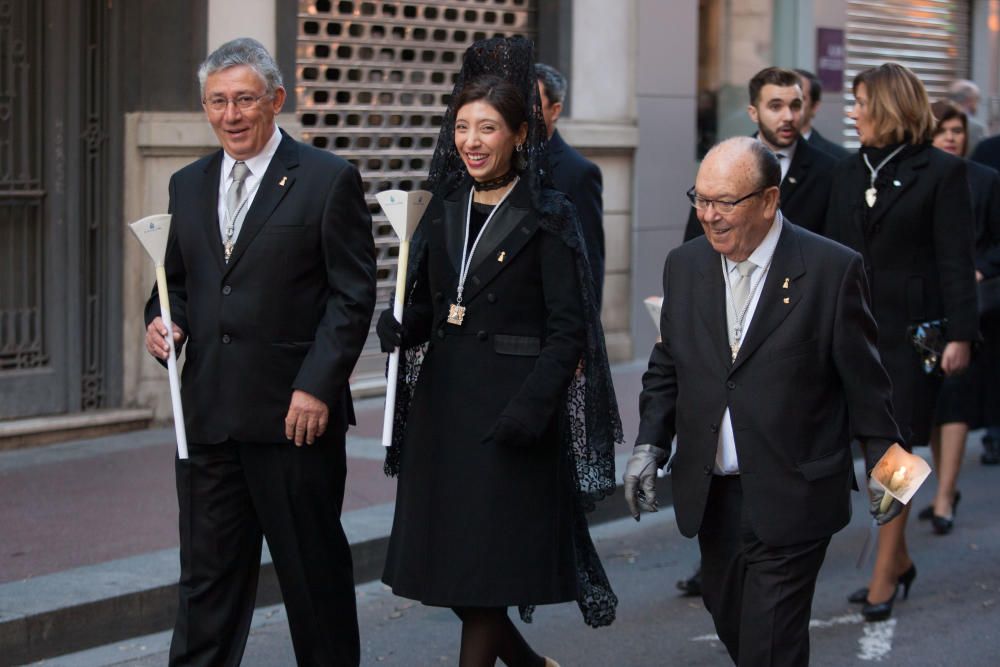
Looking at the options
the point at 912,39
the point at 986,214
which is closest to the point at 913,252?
the point at 986,214

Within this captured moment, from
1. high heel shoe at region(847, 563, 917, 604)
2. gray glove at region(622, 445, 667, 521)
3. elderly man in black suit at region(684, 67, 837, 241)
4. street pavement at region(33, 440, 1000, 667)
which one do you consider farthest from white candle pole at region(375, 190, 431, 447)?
high heel shoe at region(847, 563, 917, 604)

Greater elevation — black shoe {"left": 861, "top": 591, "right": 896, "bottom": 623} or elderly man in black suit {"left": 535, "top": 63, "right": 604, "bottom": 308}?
elderly man in black suit {"left": 535, "top": 63, "right": 604, "bottom": 308}

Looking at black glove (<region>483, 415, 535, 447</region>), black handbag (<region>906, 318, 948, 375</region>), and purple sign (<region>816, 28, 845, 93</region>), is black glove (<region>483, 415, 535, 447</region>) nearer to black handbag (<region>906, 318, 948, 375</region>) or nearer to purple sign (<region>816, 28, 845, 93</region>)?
black handbag (<region>906, 318, 948, 375</region>)

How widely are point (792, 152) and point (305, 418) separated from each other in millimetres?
2982

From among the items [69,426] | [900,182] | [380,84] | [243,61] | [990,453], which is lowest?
[990,453]

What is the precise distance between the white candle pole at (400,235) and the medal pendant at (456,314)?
145mm

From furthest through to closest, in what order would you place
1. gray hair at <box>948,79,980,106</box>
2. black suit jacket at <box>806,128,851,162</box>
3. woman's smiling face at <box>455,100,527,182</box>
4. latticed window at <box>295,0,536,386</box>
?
1. gray hair at <box>948,79,980,106</box>
2. latticed window at <box>295,0,536,386</box>
3. black suit jacket at <box>806,128,851,162</box>
4. woman's smiling face at <box>455,100,527,182</box>

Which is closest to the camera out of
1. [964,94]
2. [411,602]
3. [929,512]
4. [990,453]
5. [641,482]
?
[641,482]

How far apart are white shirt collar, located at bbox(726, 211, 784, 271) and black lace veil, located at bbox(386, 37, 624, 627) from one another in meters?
0.57

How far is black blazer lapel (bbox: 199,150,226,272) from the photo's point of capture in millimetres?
4746

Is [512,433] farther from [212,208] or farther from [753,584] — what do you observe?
[212,208]

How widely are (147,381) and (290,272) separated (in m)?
5.10

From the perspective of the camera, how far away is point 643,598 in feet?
22.6

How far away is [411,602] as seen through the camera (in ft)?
22.2
